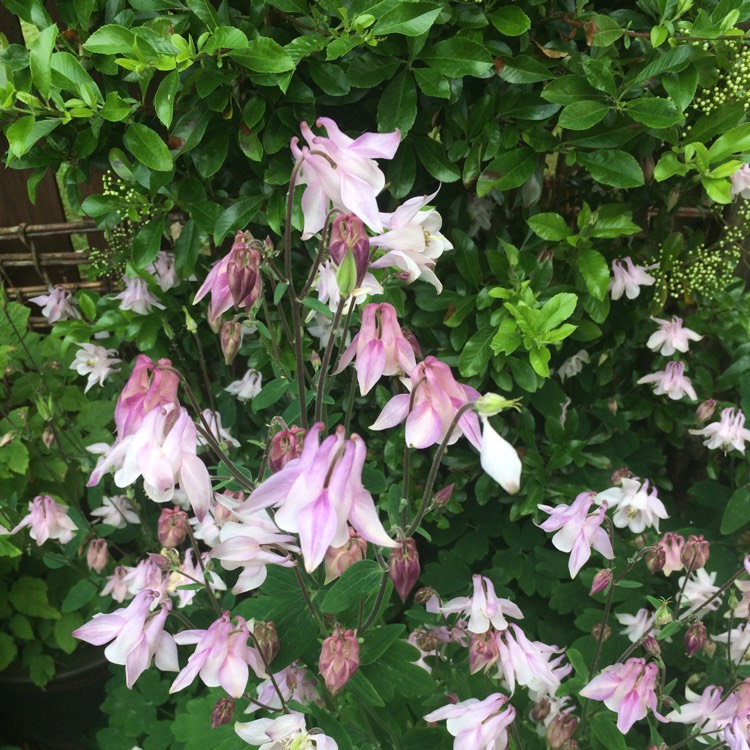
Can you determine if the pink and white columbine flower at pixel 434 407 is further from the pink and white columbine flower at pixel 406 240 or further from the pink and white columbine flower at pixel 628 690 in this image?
the pink and white columbine flower at pixel 628 690

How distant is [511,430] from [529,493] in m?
0.18

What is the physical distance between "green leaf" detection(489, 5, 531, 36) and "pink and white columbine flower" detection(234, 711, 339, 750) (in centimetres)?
123

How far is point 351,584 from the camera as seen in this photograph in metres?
0.87

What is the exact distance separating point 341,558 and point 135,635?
0.31 meters

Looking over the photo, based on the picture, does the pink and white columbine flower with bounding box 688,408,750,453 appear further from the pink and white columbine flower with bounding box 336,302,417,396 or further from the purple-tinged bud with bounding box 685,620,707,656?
the pink and white columbine flower with bounding box 336,302,417,396

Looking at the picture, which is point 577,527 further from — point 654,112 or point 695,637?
point 654,112

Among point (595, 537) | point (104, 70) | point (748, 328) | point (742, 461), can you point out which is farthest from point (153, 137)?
point (742, 461)

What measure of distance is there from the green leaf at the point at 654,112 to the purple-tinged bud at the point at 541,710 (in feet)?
3.60

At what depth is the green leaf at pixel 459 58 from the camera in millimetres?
1288

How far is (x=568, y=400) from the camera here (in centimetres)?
179

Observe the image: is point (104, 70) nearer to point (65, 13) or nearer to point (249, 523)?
point (65, 13)

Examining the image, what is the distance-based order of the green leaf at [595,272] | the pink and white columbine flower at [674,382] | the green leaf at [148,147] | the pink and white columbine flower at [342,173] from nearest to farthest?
the pink and white columbine flower at [342,173], the green leaf at [148,147], the green leaf at [595,272], the pink and white columbine flower at [674,382]

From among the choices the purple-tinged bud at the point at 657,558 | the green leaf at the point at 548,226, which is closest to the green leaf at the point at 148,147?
the green leaf at the point at 548,226

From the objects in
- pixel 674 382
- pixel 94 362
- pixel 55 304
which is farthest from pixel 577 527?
pixel 55 304
